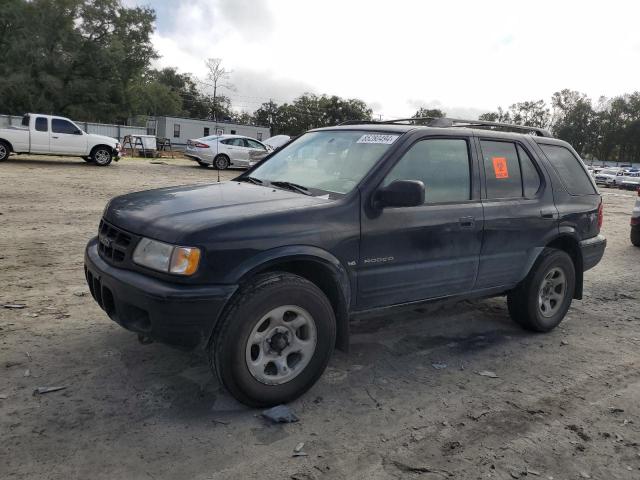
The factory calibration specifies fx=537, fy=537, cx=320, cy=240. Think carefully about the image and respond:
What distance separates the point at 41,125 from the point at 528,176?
1848cm

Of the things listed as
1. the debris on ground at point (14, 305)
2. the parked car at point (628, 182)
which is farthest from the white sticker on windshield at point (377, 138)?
the parked car at point (628, 182)

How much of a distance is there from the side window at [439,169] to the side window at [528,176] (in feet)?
2.37

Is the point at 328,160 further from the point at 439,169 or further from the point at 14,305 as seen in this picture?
the point at 14,305

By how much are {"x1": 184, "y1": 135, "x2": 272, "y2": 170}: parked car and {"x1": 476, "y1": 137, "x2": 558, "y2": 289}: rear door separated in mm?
18475

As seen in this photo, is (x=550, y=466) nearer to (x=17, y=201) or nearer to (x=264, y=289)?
(x=264, y=289)

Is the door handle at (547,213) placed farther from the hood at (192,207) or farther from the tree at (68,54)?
the tree at (68,54)

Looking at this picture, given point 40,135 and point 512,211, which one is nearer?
point 512,211

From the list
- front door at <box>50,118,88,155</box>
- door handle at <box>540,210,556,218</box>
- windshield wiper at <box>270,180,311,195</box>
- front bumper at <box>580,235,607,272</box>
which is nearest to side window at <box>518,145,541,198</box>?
door handle at <box>540,210,556,218</box>

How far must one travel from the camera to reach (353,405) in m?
3.40

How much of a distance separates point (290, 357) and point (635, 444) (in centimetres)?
208

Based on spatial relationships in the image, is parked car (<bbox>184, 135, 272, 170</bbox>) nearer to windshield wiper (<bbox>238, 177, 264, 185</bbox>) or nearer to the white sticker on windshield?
windshield wiper (<bbox>238, 177, 264, 185</bbox>)

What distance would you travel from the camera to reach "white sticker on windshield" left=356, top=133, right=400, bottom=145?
12.8ft

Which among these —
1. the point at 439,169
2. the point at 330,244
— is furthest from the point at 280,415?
the point at 439,169

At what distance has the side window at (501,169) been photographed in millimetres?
4383
